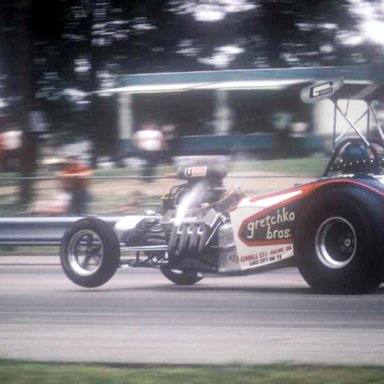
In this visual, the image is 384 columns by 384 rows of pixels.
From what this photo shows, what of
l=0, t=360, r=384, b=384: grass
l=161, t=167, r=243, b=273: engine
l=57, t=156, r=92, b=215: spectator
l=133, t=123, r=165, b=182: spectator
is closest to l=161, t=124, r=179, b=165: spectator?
l=133, t=123, r=165, b=182: spectator

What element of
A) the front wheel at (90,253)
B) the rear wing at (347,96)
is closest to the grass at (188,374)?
the front wheel at (90,253)

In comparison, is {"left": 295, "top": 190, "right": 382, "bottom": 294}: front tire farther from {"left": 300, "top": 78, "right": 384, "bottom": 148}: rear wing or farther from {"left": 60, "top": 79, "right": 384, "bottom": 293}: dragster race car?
{"left": 300, "top": 78, "right": 384, "bottom": 148}: rear wing

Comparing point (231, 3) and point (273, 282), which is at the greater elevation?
point (231, 3)

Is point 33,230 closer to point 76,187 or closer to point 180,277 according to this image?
point 76,187

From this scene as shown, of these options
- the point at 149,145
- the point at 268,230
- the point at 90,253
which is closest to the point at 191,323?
the point at 268,230

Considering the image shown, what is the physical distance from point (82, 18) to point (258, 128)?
405 cm

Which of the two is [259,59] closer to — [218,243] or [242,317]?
[218,243]

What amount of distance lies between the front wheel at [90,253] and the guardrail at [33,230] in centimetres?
509

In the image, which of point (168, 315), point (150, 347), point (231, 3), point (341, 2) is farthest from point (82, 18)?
point (150, 347)

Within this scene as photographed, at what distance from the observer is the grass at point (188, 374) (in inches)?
273

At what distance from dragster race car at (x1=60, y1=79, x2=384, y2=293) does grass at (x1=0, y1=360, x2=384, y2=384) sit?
371 centimetres

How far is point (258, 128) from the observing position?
25.9m

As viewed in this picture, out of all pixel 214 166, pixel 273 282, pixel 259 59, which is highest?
pixel 259 59

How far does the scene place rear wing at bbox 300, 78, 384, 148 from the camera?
1191cm
